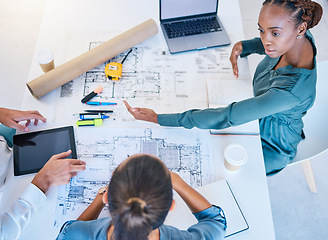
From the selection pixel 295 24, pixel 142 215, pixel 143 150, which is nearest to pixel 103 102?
pixel 143 150

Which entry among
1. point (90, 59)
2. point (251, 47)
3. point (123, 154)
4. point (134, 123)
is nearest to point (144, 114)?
point (134, 123)

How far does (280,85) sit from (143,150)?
0.61 metres

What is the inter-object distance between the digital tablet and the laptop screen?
70 cm

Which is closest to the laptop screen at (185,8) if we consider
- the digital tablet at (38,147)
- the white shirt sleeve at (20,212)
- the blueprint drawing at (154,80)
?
the blueprint drawing at (154,80)

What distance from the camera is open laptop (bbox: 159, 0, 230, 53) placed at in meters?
1.43

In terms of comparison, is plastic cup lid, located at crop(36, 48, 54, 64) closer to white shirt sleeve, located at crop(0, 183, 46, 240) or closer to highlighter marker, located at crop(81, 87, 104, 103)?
highlighter marker, located at crop(81, 87, 104, 103)

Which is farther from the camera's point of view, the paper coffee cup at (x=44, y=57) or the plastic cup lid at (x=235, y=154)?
the paper coffee cup at (x=44, y=57)

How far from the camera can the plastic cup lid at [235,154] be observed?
1.09 m

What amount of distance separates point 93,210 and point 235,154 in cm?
55

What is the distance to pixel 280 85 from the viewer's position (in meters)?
1.19

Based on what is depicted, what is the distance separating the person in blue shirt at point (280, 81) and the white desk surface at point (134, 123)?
0.10 m

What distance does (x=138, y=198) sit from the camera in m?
0.69

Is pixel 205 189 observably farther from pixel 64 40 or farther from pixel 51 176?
pixel 64 40

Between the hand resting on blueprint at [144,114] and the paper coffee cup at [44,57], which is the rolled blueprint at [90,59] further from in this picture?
the hand resting on blueprint at [144,114]
